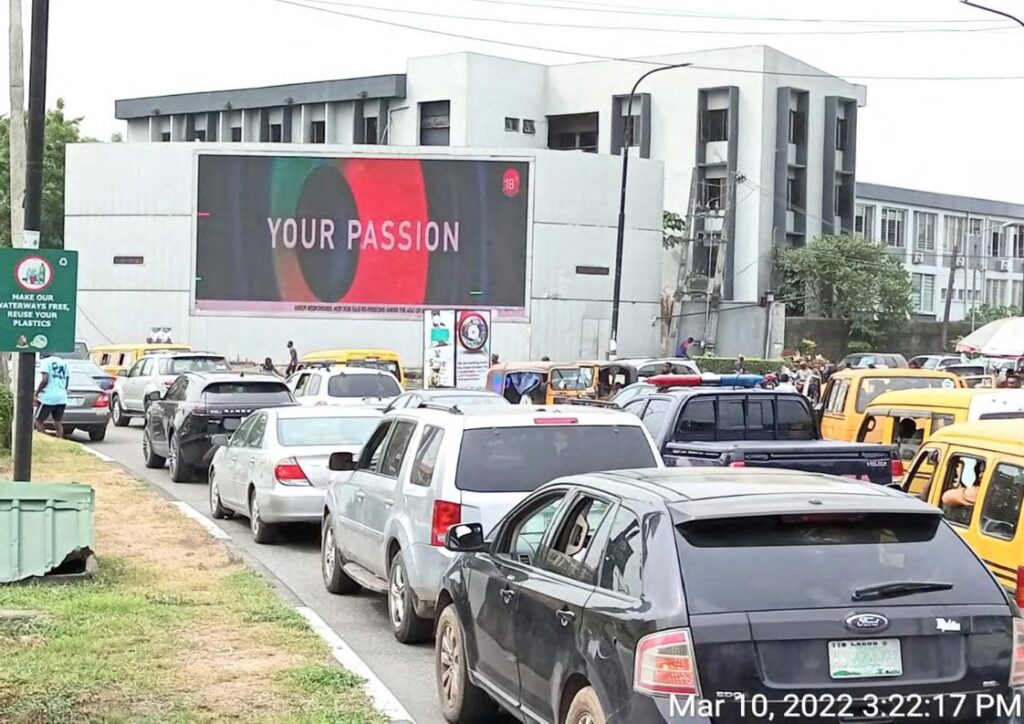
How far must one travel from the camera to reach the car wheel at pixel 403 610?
31.6ft

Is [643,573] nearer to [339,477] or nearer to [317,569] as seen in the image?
[339,477]

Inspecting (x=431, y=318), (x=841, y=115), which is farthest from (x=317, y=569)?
(x=841, y=115)

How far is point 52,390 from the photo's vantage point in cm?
2402

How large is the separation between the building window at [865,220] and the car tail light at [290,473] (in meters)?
71.8

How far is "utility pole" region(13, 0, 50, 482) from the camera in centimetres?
1335

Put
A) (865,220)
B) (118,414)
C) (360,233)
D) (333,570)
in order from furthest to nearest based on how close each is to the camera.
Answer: (865,220) < (360,233) < (118,414) < (333,570)

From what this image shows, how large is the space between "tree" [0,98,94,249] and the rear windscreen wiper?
6541cm

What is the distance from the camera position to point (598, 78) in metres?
66.8

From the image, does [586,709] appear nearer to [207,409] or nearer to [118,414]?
[207,409]

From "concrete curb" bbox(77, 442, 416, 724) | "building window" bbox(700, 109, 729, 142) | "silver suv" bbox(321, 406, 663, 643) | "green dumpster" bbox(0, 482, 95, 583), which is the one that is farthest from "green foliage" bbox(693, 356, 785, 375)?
"silver suv" bbox(321, 406, 663, 643)

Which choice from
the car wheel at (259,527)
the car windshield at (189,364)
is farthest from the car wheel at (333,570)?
the car windshield at (189,364)

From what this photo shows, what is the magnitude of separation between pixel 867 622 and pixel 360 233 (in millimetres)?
48868

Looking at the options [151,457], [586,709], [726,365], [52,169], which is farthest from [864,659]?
[52,169]

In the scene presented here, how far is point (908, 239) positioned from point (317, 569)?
78276mm
